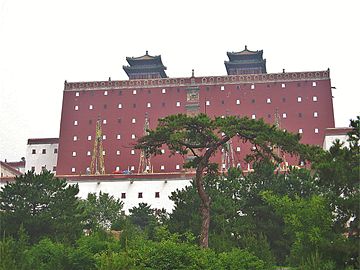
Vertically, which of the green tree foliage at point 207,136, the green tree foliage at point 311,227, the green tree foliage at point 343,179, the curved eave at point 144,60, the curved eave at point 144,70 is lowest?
the green tree foliage at point 311,227

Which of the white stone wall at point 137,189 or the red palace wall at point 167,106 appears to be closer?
the white stone wall at point 137,189

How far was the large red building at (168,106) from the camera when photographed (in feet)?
157

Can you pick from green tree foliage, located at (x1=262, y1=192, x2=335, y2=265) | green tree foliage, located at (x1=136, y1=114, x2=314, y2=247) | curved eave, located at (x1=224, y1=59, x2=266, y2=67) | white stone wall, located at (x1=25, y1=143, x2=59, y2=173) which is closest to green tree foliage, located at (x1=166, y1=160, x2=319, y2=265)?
green tree foliage, located at (x1=136, y1=114, x2=314, y2=247)

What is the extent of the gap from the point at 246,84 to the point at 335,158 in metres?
35.4

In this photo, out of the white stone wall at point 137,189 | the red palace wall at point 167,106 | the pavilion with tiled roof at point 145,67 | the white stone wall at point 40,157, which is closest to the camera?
the white stone wall at point 137,189

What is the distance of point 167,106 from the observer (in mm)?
49844

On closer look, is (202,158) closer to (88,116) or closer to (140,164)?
(140,164)

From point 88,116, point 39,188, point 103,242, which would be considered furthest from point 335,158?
point 88,116

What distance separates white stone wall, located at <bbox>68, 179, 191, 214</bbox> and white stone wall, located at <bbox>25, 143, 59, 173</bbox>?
13.8m

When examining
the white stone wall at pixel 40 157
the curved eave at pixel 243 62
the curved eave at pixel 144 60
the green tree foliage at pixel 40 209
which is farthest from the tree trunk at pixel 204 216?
the curved eave at pixel 144 60

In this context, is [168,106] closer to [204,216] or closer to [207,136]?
[207,136]

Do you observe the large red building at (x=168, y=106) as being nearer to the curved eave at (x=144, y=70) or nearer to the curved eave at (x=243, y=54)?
the curved eave at (x=144, y=70)

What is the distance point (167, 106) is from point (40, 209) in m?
28.5

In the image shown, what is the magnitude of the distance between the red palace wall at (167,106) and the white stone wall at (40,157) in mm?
1933
